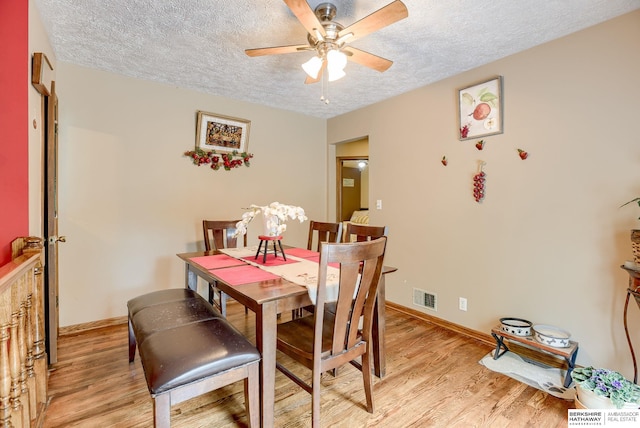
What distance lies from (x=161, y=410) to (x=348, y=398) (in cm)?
108

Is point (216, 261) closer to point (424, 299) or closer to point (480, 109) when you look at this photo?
point (424, 299)

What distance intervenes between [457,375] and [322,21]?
8.23 feet

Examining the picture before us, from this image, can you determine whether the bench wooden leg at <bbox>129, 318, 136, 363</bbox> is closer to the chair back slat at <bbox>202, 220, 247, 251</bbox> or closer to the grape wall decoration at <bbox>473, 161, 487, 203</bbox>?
the chair back slat at <bbox>202, 220, 247, 251</bbox>

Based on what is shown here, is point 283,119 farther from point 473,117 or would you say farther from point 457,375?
point 457,375

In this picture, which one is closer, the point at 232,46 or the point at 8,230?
Answer: the point at 8,230

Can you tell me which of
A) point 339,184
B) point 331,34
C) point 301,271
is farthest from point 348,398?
point 339,184

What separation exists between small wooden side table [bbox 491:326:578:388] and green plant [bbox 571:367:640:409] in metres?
0.29

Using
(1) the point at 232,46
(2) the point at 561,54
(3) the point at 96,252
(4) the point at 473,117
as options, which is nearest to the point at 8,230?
(3) the point at 96,252

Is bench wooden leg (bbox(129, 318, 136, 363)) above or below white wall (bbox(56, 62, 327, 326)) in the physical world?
below

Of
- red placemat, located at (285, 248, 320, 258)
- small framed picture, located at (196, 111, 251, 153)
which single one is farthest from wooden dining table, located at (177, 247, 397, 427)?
small framed picture, located at (196, 111, 251, 153)

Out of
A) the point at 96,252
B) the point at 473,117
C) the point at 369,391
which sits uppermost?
the point at 473,117

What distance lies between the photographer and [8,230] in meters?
1.44

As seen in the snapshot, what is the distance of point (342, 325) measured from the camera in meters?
1.52

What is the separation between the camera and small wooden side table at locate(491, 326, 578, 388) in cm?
197
